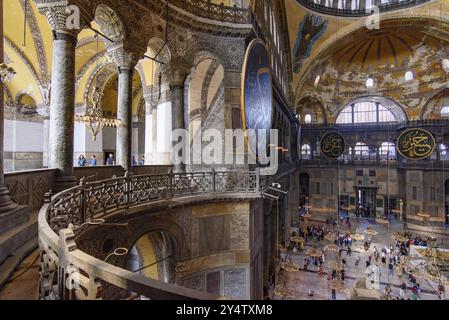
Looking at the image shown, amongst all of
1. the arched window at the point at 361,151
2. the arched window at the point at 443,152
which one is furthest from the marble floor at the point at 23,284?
the arched window at the point at 443,152

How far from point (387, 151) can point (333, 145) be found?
5258 mm

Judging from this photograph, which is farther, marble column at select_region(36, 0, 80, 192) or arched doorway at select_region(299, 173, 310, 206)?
arched doorway at select_region(299, 173, 310, 206)

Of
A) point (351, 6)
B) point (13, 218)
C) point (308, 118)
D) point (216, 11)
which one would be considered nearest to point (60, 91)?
point (13, 218)

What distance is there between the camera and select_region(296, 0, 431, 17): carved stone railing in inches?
738

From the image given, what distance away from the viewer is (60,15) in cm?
504

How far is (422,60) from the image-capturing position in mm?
22078

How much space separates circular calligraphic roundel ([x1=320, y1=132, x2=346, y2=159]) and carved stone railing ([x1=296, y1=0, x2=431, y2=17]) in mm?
11151

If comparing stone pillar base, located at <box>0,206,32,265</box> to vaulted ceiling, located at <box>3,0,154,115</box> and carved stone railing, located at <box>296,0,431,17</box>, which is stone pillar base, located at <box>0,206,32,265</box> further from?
carved stone railing, located at <box>296,0,431,17</box>

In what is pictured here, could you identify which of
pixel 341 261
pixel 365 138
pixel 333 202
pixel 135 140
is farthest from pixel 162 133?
pixel 365 138

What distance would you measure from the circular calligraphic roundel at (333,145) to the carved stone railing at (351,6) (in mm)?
11151

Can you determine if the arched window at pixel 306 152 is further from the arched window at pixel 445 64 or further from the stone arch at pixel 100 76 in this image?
the stone arch at pixel 100 76

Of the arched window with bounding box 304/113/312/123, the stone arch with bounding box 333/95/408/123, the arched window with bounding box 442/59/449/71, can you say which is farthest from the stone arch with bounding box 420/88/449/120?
the arched window with bounding box 304/113/312/123

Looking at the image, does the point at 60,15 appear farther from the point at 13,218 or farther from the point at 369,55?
the point at 369,55

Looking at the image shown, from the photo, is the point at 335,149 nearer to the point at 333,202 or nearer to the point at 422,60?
the point at 333,202
